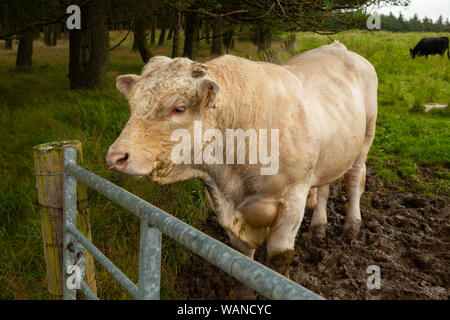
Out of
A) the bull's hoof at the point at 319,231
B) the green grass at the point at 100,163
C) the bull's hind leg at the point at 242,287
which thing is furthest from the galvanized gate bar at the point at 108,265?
the bull's hoof at the point at 319,231

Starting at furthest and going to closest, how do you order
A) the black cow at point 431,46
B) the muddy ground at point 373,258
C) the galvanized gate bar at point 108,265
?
the black cow at point 431,46
the muddy ground at point 373,258
the galvanized gate bar at point 108,265

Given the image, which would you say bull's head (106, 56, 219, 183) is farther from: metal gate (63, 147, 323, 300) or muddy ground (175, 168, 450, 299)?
muddy ground (175, 168, 450, 299)

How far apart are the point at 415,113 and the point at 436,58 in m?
13.0


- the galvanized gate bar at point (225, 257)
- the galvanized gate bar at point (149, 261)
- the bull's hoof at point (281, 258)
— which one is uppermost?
the galvanized gate bar at point (225, 257)

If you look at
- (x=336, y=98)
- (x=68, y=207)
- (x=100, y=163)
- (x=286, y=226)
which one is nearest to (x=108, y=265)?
(x=68, y=207)

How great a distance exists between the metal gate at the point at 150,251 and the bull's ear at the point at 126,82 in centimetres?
48

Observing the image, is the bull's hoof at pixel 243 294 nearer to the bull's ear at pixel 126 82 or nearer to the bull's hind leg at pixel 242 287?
the bull's hind leg at pixel 242 287

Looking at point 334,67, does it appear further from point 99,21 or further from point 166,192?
point 99,21

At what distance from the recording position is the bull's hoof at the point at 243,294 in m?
3.32

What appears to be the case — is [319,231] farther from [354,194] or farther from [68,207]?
[68,207]

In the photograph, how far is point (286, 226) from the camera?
2.89 metres

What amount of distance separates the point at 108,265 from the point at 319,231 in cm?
297

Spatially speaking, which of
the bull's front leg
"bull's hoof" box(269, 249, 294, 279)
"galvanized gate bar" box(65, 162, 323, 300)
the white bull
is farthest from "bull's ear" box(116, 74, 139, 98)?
"bull's hoof" box(269, 249, 294, 279)

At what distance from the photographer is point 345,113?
3.55m
